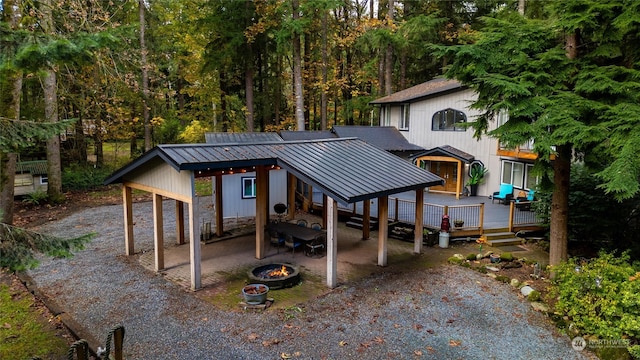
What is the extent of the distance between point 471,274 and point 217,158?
7521mm

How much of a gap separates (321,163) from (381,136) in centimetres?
1258

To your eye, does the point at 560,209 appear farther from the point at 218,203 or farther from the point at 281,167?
the point at 218,203

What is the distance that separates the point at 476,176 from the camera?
19703 mm

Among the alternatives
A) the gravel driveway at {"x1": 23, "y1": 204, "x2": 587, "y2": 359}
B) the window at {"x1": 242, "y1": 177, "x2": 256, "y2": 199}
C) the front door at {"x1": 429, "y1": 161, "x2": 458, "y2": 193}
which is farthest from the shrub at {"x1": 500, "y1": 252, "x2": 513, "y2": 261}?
the window at {"x1": 242, "y1": 177, "x2": 256, "y2": 199}

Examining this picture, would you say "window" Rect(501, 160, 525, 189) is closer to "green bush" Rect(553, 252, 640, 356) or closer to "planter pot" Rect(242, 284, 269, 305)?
"green bush" Rect(553, 252, 640, 356)

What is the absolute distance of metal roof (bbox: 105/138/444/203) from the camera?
9.34 metres

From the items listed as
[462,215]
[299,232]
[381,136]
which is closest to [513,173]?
[462,215]

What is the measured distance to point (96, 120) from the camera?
2198cm

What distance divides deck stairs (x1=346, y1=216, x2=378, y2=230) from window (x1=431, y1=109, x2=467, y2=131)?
8440 millimetres

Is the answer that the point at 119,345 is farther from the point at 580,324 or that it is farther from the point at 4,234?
the point at 580,324

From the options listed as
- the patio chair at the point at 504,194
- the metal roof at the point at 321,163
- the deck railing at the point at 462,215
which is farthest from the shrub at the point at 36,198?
the patio chair at the point at 504,194

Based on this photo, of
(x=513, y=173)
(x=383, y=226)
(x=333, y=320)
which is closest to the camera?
(x=333, y=320)

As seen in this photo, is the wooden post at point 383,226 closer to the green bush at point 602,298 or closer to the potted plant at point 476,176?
the green bush at point 602,298

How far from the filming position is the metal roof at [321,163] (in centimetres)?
934
